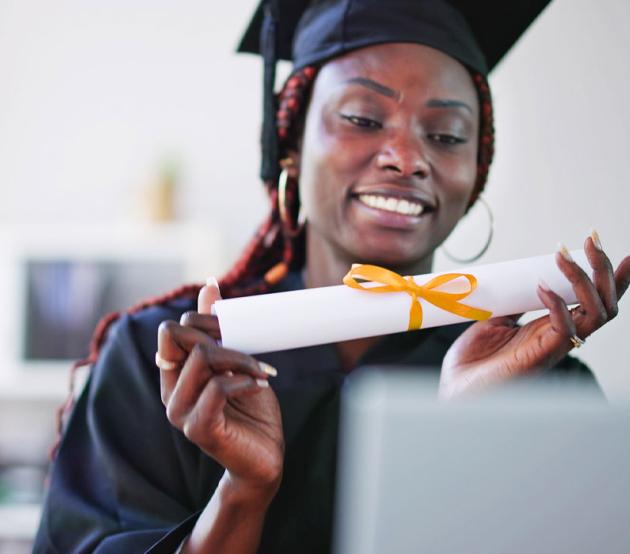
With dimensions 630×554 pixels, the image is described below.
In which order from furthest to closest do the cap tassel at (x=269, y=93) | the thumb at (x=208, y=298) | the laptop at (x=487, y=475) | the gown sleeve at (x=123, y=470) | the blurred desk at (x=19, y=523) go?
the blurred desk at (x=19, y=523)
the cap tassel at (x=269, y=93)
the gown sleeve at (x=123, y=470)
the thumb at (x=208, y=298)
the laptop at (x=487, y=475)

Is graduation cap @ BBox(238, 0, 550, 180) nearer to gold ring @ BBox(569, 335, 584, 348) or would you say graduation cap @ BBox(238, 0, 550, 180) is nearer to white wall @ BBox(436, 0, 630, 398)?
white wall @ BBox(436, 0, 630, 398)

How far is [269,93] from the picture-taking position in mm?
1166

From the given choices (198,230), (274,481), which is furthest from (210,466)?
(198,230)

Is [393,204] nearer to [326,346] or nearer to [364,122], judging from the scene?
[364,122]

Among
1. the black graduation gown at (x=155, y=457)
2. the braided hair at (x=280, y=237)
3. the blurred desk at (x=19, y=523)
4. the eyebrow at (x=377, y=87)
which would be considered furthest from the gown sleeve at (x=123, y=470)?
the blurred desk at (x=19, y=523)

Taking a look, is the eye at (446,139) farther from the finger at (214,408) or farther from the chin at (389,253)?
the finger at (214,408)

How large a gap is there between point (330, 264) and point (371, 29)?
39 centimetres

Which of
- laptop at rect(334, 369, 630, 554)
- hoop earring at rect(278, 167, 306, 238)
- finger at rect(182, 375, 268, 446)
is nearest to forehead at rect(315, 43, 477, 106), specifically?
hoop earring at rect(278, 167, 306, 238)

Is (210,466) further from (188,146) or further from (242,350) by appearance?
(188,146)

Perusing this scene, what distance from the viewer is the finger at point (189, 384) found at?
712 mm

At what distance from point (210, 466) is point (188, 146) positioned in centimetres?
224

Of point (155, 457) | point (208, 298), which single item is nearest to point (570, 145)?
point (208, 298)

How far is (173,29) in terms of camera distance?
3.06m

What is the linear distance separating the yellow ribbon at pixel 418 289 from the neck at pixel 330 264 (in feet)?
0.72
